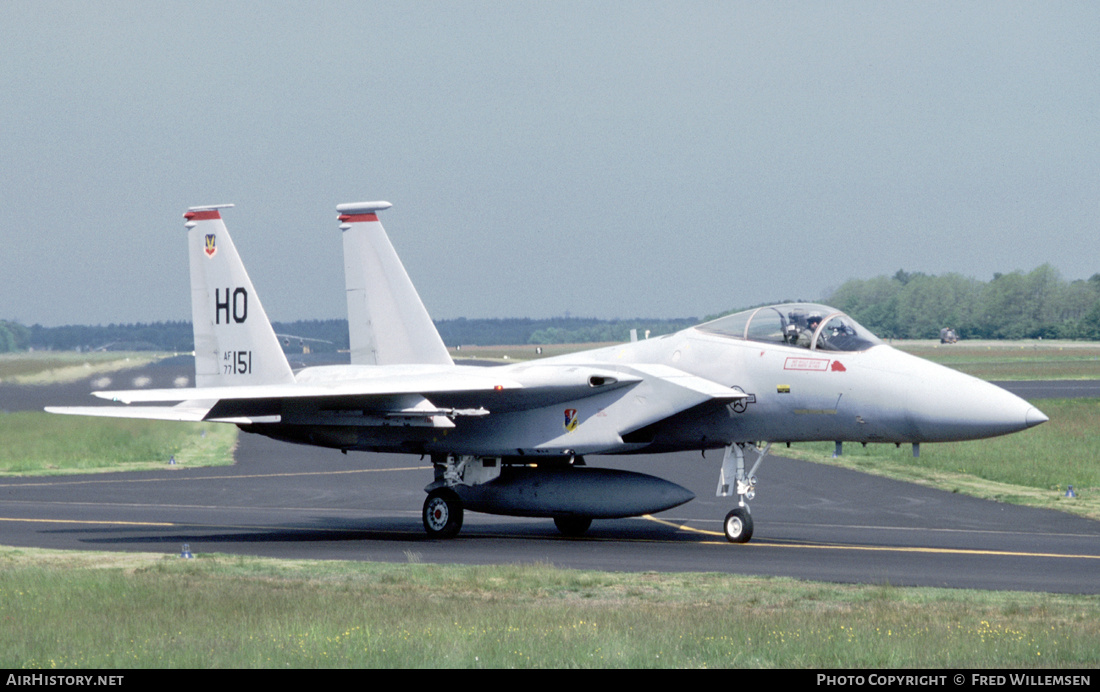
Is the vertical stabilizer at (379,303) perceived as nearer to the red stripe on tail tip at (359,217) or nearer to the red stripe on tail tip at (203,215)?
the red stripe on tail tip at (359,217)

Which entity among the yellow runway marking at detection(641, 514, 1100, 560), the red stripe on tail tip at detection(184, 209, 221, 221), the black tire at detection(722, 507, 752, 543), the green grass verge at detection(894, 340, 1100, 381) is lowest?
the yellow runway marking at detection(641, 514, 1100, 560)

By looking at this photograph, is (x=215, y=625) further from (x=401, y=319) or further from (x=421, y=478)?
(x=421, y=478)

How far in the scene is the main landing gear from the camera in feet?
51.6

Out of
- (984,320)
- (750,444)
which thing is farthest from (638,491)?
(984,320)

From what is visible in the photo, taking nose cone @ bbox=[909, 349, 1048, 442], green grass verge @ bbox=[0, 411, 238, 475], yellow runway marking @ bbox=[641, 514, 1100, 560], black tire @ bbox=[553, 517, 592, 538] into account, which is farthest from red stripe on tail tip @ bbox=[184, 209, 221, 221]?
green grass verge @ bbox=[0, 411, 238, 475]

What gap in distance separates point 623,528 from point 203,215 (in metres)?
8.33

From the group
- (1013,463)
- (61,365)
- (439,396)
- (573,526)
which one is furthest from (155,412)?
(61,365)

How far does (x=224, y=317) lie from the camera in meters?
19.4

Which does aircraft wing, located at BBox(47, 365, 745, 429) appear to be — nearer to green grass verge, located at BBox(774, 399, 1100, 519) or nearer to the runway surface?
the runway surface

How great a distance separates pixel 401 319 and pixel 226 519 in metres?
4.34

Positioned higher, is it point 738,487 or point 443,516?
point 738,487

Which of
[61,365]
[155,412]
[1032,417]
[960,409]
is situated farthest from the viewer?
[61,365]

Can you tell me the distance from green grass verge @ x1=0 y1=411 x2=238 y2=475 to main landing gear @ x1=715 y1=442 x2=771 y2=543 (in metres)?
17.8

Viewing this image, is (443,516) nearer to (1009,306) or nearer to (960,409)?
(960,409)
